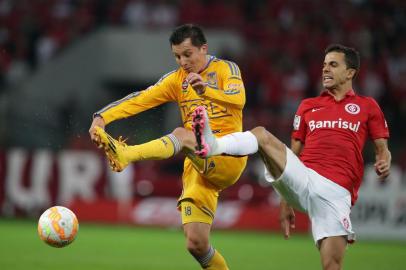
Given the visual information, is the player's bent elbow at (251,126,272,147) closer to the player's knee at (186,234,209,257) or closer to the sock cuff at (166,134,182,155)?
the sock cuff at (166,134,182,155)

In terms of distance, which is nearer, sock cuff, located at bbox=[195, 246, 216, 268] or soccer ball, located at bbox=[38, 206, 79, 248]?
soccer ball, located at bbox=[38, 206, 79, 248]

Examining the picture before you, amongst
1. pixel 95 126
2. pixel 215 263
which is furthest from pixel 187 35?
pixel 215 263

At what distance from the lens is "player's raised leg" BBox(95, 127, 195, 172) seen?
21.9 feet

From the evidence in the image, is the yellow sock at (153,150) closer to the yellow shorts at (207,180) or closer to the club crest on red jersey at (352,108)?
the yellow shorts at (207,180)

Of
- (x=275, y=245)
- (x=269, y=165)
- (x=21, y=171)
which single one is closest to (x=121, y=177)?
(x=21, y=171)

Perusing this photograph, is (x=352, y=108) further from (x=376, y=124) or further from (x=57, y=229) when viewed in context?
(x=57, y=229)

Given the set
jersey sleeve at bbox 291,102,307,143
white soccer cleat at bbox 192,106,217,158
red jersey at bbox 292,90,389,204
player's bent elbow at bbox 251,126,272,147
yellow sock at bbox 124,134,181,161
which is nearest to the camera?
white soccer cleat at bbox 192,106,217,158

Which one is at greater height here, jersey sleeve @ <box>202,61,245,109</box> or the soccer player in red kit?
jersey sleeve @ <box>202,61,245,109</box>

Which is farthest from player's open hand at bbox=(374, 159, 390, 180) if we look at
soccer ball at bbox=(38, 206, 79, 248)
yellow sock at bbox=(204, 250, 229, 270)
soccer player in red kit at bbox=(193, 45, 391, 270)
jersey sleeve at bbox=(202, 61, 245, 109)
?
soccer ball at bbox=(38, 206, 79, 248)

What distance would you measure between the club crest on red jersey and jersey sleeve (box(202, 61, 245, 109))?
89 cm

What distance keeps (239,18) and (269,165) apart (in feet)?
49.4

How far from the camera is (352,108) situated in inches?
277

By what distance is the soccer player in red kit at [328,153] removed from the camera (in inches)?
260

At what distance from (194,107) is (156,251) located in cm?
487
